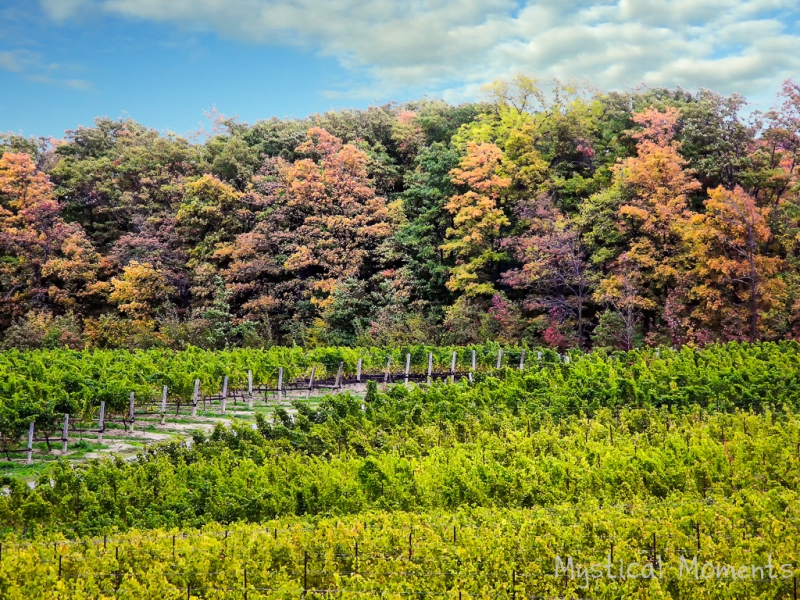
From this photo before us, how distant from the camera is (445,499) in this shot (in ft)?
32.1

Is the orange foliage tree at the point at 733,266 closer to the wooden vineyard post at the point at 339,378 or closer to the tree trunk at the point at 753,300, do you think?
the tree trunk at the point at 753,300

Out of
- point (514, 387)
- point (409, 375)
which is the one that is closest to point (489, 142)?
point (409, 375)

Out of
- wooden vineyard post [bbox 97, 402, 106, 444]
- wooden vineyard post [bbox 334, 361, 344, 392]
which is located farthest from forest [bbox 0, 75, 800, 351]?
wooden vineyard post [bbox 97, 402, 106, 444]

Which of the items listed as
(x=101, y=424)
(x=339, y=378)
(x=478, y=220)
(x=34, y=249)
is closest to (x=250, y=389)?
(x=339, y=378)

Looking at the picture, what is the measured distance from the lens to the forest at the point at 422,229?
88.1ft

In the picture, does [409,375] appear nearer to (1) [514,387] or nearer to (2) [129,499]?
(1) [514,387]

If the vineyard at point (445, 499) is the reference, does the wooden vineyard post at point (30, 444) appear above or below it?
below

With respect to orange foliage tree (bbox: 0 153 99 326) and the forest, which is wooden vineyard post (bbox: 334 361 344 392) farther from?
orange foliage tree (bbox: 0 153 99 326)

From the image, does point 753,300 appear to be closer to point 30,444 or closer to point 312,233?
point 312,233

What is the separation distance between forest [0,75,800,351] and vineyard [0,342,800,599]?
31.0 feet

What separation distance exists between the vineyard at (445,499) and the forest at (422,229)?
9447 millimetres

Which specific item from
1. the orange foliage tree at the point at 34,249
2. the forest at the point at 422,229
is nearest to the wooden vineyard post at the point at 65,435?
the forest at the point at 422,229

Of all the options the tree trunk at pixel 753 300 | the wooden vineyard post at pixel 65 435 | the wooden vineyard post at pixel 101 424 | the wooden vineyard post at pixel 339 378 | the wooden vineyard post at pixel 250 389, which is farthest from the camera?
the tree trunk at pixel 753 300

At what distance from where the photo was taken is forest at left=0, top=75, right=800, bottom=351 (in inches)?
1057
